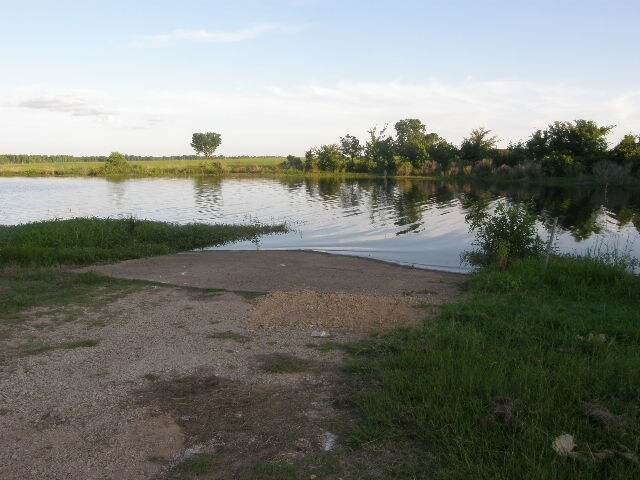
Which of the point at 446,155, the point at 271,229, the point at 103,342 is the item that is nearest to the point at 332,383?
the point at 103,342

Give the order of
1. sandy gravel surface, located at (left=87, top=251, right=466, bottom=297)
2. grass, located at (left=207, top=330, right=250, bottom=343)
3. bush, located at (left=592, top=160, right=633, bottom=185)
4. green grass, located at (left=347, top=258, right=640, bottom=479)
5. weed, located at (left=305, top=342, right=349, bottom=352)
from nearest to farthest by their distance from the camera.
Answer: green grass, located at (left=347, top=258, right=640, bottom=479) → weed, located at (left=305, top=342, right=349, bottom=352) → grass, located at (left=207, top=330, right=250, bottom=343) → sandy gravel surface, located at (left=87, top=251, right=466, bottom=297) → bush, located at (left=592, top=160, right=633, bottom=185)

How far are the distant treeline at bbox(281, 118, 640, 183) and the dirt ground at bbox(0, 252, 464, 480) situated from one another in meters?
50.2

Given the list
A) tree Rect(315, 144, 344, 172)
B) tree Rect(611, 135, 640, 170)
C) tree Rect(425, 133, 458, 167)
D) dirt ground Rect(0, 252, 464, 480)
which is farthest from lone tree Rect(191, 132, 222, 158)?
dirt ground Rect(0, 252, 464, 480)

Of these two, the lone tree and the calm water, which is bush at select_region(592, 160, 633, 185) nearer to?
the calm water

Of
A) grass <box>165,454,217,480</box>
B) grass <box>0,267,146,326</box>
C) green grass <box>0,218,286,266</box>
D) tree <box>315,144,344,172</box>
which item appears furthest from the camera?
tree <box>315,144,344,172</box>

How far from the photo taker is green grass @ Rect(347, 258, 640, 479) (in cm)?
415

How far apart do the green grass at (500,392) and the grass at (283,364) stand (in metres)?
0.70

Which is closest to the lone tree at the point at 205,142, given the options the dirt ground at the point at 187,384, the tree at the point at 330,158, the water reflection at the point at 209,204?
the tree at the point at 330,158

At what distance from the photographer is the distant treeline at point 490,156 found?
52469 millimetres

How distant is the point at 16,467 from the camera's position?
14.4 feet

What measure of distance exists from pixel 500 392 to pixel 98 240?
17.5 meters

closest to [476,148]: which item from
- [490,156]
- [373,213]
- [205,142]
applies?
[490,156]

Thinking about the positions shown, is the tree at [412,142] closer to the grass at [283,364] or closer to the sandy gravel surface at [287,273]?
the sandy gravel surface at [287,273]

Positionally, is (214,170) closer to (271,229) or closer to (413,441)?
(271,229)
